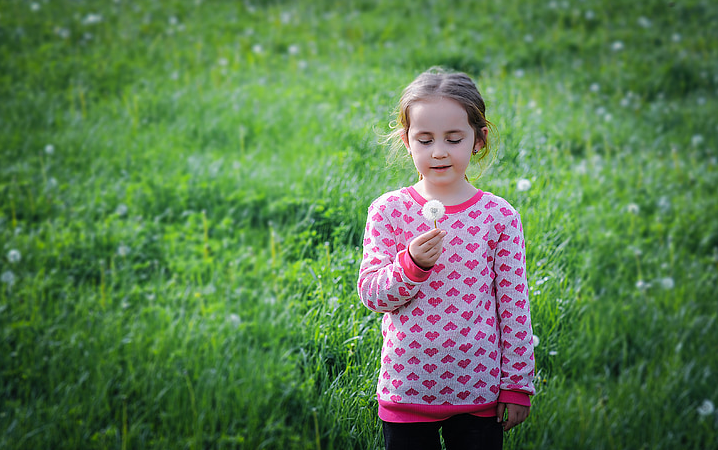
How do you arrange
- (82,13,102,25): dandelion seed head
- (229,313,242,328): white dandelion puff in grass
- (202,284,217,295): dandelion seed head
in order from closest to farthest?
(229,313,242,328): white dandelion puff in grass < (202,284,217,295): dandelion seed head < (82,13,102,25): dandelion seed head

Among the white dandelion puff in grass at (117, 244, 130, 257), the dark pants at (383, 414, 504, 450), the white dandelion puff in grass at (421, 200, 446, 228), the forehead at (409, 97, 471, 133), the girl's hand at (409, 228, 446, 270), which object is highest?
the forehead at (409, 97, 471, 133)

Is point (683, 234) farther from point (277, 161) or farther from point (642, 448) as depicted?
point (277, 161)

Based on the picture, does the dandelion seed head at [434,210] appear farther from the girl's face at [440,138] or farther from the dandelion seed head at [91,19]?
the dandelion seed head at [91,19]

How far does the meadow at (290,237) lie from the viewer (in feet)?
9.55

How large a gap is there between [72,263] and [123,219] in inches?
18.9

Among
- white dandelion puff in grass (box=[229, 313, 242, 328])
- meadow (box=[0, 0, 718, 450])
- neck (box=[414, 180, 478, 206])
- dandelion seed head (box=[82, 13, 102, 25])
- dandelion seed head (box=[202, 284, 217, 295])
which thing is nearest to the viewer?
neck (box=[414, 180, 478, 206])

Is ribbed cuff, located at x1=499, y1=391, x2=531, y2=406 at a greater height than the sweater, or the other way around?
the sweater

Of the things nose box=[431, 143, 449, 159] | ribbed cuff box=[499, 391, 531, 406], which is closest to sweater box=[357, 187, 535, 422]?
ribbed cuff box=[499, 391, 531, 406]

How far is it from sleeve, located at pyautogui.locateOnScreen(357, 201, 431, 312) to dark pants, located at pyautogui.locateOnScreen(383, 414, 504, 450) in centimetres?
33

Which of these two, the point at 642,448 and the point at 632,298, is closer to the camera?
the point at 642,448

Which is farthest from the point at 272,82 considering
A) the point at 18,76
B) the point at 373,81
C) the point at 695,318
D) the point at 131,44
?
the point at 695,318

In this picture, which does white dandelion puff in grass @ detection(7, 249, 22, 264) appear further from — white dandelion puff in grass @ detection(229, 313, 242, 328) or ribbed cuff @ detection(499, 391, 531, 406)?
ribbed cuff @ detection(499, 391, 531, 406)

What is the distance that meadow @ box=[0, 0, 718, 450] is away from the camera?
291 cm

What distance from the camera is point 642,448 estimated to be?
301 cm
